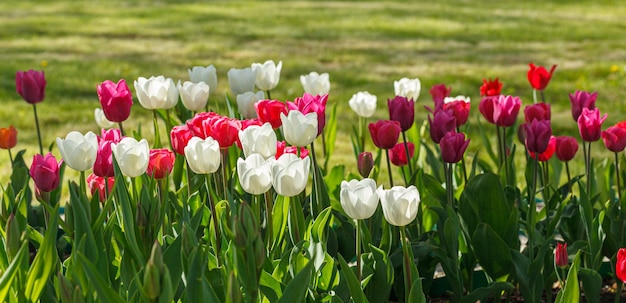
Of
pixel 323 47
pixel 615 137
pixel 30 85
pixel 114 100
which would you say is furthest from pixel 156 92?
pixel 323 47

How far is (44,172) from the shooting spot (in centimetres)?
219

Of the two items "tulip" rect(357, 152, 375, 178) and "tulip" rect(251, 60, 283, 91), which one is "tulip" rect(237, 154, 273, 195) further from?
"tulip" rect(251, 60, 283, 91)

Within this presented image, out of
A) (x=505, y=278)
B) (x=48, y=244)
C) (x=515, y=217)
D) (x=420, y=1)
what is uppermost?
(x=48, y=244)

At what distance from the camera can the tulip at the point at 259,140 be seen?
214 centimetres

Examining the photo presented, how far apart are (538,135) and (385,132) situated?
1.26ft

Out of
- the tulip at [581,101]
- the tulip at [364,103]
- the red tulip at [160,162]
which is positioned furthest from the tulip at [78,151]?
the tulip at [581,101]

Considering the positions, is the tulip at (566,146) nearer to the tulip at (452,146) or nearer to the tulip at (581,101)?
the tulip at (581,101)

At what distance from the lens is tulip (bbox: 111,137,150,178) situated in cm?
204

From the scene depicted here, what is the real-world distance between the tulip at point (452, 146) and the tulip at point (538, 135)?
207mm

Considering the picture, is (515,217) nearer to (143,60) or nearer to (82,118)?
(82,118)

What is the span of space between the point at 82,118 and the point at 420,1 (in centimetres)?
653

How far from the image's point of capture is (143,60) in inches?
309

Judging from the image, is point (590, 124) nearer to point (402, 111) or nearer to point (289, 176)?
point (402, 111)

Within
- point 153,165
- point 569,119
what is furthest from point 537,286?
point 569,119
